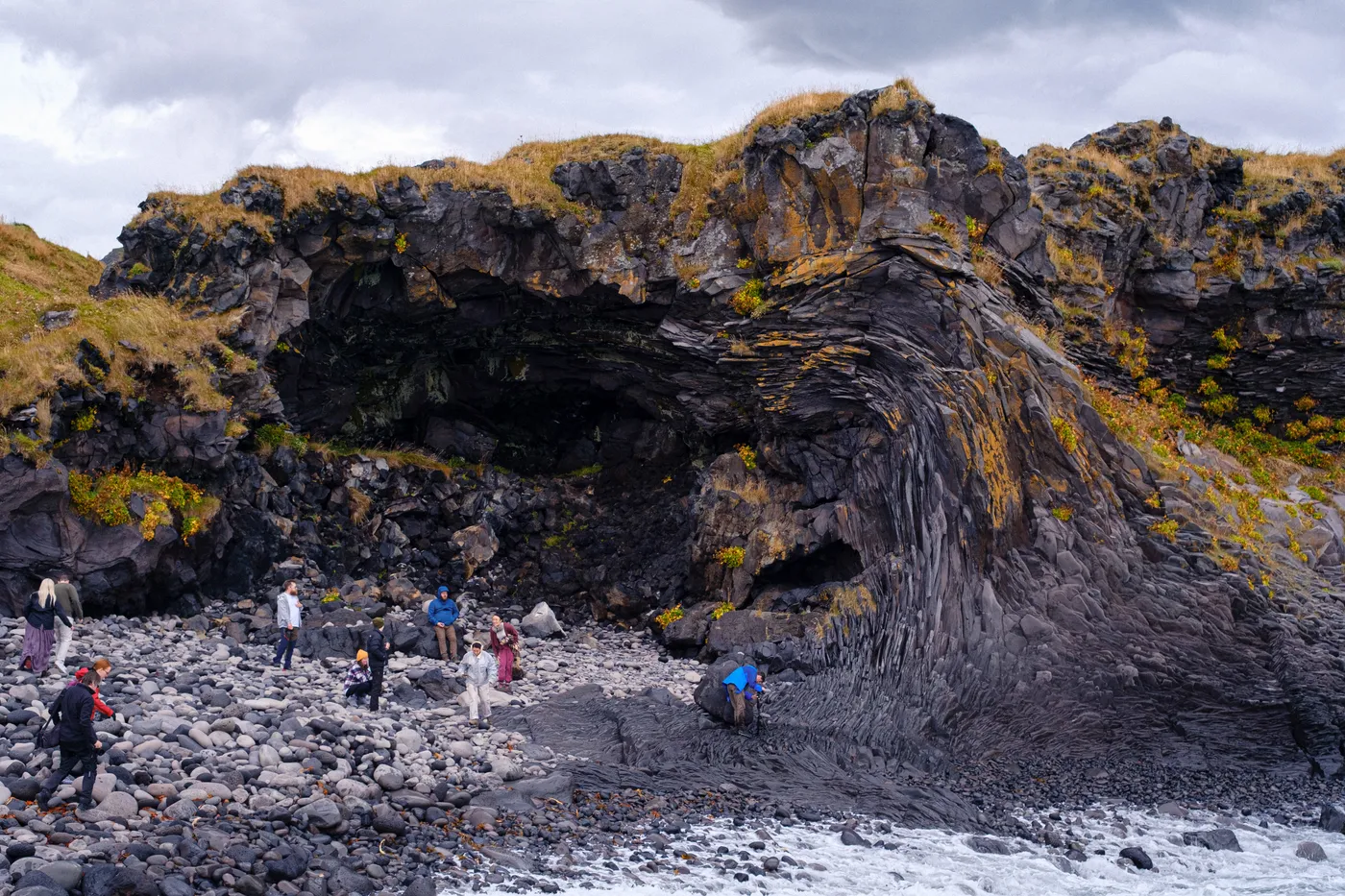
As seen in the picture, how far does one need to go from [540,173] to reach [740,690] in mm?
17553

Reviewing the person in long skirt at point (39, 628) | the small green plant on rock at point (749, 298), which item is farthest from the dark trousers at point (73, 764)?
the small green plant on rock at point (749, 298)

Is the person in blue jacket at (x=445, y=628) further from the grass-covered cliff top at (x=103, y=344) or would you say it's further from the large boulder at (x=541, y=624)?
the grass-covered cliff top at (x=103, y=344)

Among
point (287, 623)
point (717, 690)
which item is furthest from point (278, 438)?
point (717, 690)

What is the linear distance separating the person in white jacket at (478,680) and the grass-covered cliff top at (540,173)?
14.6 meters

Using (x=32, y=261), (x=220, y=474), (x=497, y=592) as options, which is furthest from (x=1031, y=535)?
(x=32, y=261)

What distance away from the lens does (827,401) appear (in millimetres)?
24641

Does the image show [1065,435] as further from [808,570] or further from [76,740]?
[76,740]

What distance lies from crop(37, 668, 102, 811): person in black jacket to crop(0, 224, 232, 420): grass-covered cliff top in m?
11.2

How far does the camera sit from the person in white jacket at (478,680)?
54.9 feet

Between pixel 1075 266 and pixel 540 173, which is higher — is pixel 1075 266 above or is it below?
below

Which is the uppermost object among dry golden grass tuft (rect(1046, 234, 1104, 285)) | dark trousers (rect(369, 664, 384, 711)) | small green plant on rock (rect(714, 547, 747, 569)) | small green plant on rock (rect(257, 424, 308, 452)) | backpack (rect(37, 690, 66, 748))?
dry golden grass tuft (rect(1046, 234, 1104, 285))

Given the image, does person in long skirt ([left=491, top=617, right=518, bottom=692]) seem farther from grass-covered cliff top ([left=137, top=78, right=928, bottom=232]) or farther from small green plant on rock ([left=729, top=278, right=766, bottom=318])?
grass-covered cliff top ([left=137, top=78, right=928, bottom=232])

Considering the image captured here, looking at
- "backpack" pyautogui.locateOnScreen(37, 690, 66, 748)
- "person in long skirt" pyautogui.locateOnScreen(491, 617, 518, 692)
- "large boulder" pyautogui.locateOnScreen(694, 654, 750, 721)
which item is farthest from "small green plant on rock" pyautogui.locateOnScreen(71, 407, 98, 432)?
"large boulder" pyautogui.locateOnScreen(694, 654, 750, 721)

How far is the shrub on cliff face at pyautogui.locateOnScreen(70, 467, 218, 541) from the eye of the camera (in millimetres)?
19375
